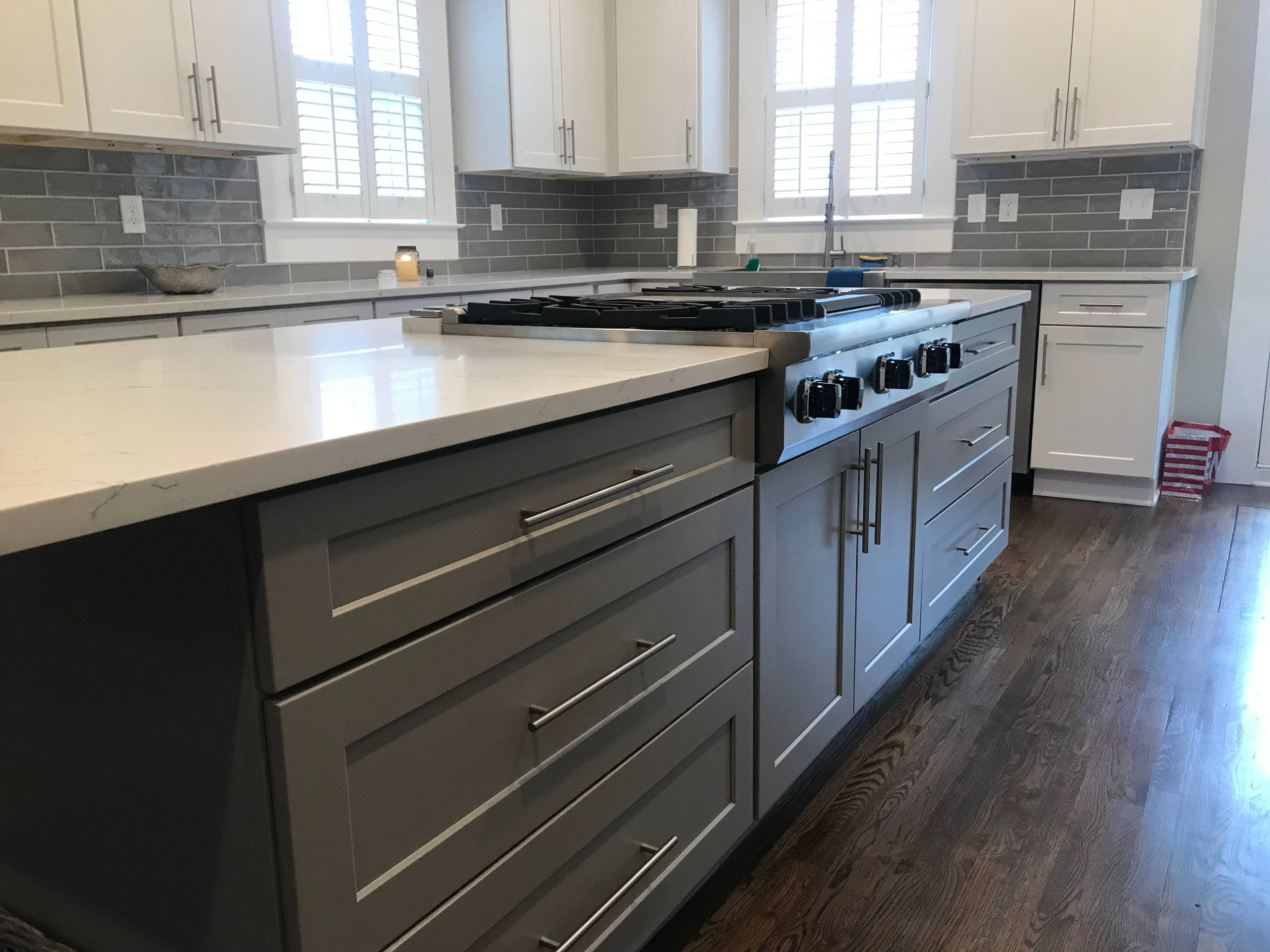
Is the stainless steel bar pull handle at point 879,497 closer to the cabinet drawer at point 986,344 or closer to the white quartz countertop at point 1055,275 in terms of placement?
the cabinet drawer at point 986,344

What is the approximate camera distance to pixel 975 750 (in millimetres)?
2264

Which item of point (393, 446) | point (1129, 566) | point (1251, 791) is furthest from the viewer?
point (1129, 566)

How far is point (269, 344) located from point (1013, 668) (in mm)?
2003

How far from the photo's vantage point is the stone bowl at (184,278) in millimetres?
3254

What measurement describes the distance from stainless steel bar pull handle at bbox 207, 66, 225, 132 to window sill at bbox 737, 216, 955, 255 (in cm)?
283

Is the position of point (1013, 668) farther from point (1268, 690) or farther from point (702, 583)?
point (702, 583)

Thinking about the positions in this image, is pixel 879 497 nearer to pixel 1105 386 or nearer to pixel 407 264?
pixel 1105 386

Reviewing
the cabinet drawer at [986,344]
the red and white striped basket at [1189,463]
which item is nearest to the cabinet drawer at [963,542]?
the cabinet drawer at [986,344]

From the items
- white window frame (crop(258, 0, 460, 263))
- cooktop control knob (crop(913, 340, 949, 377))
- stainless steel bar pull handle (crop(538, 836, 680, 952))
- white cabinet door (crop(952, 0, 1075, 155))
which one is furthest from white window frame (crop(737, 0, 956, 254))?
stainless steel bar pull handle (crop(538, 836, 680, 952))

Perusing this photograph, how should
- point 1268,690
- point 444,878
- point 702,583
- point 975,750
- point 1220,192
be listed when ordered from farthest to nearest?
point 1220,192
point 1268,690
point 975,750
point 702,583
point 444,878

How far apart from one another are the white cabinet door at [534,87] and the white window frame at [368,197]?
33 centimetres

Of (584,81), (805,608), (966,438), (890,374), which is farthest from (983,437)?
(584,81)

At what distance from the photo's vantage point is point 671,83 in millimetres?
5000

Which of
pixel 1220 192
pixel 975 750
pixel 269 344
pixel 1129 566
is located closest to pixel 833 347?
pixel 269 344
